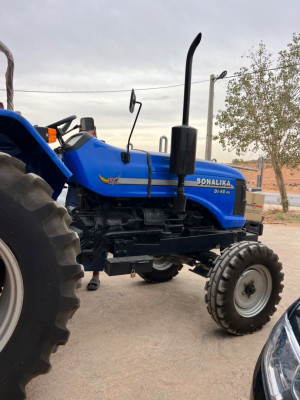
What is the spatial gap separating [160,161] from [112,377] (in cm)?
162

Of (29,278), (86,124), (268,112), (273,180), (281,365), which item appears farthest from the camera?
(273,180)

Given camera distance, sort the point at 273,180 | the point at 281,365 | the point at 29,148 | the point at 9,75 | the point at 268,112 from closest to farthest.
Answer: the point at 281,365 → the point at 29,148 → the point at 9,75 → the point at 268,112 → the point at 273,180

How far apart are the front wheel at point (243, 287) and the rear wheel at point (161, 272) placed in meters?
1.08

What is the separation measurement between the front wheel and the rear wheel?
1077 mm

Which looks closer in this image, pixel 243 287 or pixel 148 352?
pixel 148 352

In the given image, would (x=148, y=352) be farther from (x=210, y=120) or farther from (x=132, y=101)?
(x=210, y=120)

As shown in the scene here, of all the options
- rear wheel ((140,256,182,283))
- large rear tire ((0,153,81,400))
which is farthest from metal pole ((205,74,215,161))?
large rear tire ((0,153,81,400))

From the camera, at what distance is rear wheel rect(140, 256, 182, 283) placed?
12.6 ft

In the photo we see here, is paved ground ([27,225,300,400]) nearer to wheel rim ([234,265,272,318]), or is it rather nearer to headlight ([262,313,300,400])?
wheel rim ([234,265,272,318])

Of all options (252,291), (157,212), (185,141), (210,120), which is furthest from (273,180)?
(185,141)

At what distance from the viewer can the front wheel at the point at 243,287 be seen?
105 inches

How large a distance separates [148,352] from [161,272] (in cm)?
147

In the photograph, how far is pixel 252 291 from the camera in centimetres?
288

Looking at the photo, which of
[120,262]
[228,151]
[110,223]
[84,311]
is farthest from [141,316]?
[228,151]
